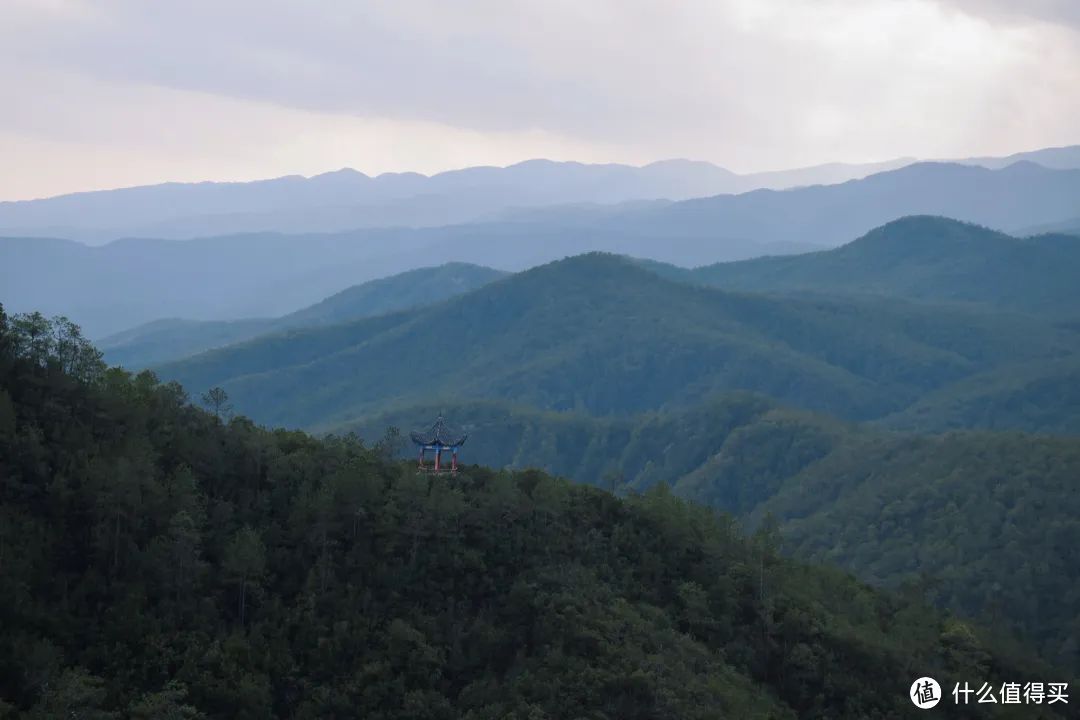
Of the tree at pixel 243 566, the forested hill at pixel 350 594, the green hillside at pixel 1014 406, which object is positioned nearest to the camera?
the forested hill at pixel 350 594

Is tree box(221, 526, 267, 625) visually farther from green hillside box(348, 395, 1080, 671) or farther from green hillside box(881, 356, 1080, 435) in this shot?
green hillside box(881, 356, 1080, 435)

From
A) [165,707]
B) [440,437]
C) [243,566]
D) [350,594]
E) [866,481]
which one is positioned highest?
[440,437]

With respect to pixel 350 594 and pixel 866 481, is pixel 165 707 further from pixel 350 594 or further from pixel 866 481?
pixel 866 481

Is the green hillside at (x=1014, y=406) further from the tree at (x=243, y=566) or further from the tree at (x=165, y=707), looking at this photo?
the tree at (x=165, y=707)

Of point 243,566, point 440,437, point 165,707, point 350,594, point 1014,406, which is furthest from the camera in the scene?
point 1014,406

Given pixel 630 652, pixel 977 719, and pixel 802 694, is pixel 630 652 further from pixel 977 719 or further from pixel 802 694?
pixel 977 719

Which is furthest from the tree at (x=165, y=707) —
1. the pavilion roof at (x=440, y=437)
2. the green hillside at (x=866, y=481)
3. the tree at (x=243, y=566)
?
the green hillside at (x=866, y=481)

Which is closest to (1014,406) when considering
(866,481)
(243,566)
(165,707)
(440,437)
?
(866,481)

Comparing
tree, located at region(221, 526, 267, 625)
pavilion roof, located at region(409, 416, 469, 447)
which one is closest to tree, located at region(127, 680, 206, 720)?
tree, located at region(221, 526, 267, 625)

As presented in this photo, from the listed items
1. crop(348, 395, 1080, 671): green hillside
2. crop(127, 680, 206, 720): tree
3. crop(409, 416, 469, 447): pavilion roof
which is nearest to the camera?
Result: crop(127, 680, 206, 720): tree

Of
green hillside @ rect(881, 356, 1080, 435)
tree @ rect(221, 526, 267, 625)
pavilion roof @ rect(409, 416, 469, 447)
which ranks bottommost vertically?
green hillside @ rect(881, 356, 1080, 435)
